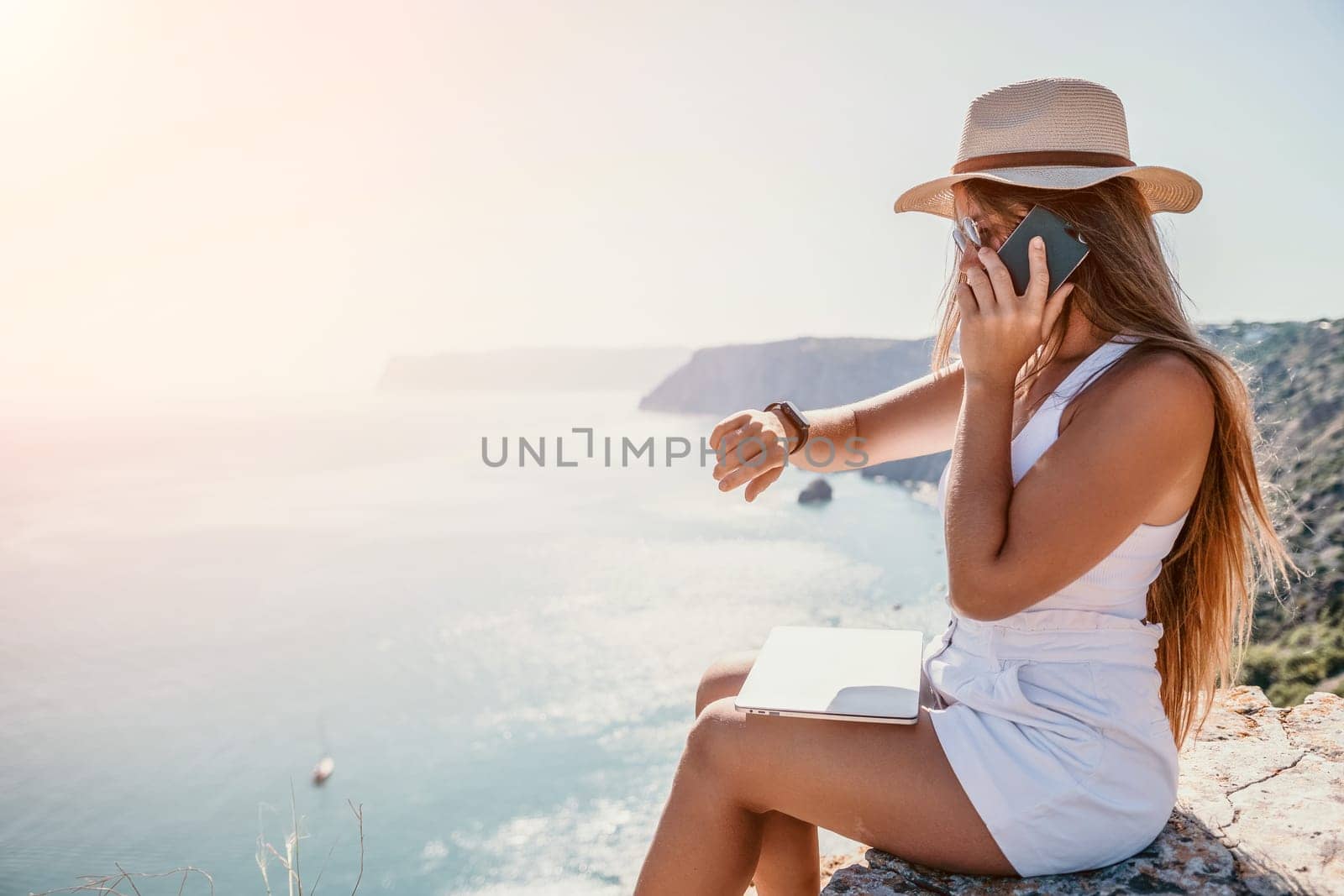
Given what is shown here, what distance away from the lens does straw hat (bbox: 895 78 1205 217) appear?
4.27ft

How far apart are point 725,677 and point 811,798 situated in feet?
1.26

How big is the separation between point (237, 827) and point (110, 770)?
8.22m

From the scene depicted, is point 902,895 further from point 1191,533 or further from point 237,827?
point 237,827

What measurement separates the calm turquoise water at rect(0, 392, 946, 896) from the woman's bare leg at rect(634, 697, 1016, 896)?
923cm

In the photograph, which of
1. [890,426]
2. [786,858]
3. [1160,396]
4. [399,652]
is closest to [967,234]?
[1160,396]

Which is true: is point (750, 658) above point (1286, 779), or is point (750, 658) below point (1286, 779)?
above

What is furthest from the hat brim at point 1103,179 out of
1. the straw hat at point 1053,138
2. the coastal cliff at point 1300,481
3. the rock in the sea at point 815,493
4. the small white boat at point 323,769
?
the rock in the sea at point 815,493

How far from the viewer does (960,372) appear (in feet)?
5.83

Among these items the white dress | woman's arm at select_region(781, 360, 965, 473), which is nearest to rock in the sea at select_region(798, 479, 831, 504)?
woman's arm at select_region(781, 360, 965, 473)

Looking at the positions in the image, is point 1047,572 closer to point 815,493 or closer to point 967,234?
point 967,234

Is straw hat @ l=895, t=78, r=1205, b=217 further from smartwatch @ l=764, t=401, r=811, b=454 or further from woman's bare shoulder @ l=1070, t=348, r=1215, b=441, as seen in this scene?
smartwatch @ l=764, t=401, r=811, b=454

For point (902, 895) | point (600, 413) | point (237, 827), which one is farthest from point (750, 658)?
point (600, 413)

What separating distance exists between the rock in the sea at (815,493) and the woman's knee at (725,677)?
57723mm

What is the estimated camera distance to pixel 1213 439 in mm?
1236
